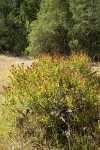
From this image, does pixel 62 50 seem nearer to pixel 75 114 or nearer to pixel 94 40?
pixel 94 40

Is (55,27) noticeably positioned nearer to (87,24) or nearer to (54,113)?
(87,24)

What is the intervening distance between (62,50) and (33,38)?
3800 mm

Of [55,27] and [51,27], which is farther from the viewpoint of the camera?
[55,27]

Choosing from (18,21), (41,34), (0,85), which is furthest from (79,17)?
(0,85)

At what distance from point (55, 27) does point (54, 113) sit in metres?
29.5

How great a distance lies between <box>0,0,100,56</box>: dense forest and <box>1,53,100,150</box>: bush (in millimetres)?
24509

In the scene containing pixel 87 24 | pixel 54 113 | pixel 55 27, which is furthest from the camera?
pixel 55 27

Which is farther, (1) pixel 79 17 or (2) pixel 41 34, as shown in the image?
(2) pixel 41 34

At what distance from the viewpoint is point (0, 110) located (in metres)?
5.54

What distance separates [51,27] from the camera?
33406 millimetres

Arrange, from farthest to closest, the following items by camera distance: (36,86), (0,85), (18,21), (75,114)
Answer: (18,21)
(0,85)
(36,86)
(75,114)

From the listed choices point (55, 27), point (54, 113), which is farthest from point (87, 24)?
point (54, 113)

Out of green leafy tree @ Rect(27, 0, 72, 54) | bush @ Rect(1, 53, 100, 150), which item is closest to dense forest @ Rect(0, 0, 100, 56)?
green leafy tree @ Rect(27, 0, 72, 54)

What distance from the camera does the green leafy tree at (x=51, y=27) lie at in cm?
3284
